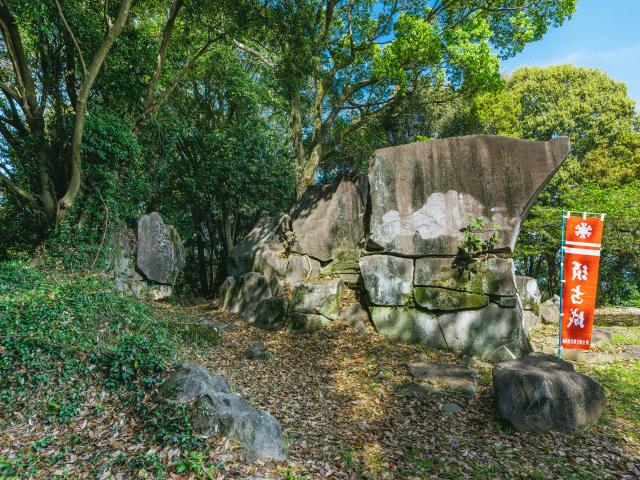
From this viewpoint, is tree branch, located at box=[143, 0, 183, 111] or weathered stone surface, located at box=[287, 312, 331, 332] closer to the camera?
weathered stone surface, located at box=[287, 312, 331, 332]

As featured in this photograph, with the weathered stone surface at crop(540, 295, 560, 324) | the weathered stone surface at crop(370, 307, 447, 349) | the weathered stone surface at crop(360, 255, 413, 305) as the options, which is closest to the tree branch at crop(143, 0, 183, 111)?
the weathered stone surface at crop(360, 255, 413, 305)

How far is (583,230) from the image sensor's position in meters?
6.57

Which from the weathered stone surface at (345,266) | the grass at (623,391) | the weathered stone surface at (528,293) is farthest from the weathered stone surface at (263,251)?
the grass at (623,391)

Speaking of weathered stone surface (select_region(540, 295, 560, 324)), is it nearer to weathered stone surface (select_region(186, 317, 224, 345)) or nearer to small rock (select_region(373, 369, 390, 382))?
small rock (select_region(373, 369, 390, 382))

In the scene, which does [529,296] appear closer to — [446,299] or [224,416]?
[446,299]

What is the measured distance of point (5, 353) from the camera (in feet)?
13.6

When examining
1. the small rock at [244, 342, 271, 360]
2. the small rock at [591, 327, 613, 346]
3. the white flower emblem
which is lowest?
the small rock at [244, 342, 271, 360]

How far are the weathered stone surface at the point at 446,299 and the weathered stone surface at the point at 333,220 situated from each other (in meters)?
2.95

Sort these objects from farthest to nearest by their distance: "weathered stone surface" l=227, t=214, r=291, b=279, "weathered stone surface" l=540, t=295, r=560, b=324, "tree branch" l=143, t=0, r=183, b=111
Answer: "weathered stone surface" l=540, t=295, r=560, b=324, "weathered stone surface" l=227, t=214, r=291, b=279, "tree branch" l=143, t=0, r=183, b=111

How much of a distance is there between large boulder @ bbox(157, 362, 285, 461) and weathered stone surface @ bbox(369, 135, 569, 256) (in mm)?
4608

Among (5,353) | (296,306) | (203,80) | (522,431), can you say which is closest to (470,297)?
(522,431)

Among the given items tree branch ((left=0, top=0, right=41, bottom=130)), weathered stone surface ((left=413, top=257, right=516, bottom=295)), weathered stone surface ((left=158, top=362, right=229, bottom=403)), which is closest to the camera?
weathered stone surface ((left=158, top=362, right=229, bottom=403))

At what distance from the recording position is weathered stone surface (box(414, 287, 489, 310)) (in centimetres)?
690

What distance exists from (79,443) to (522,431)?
4.74m
